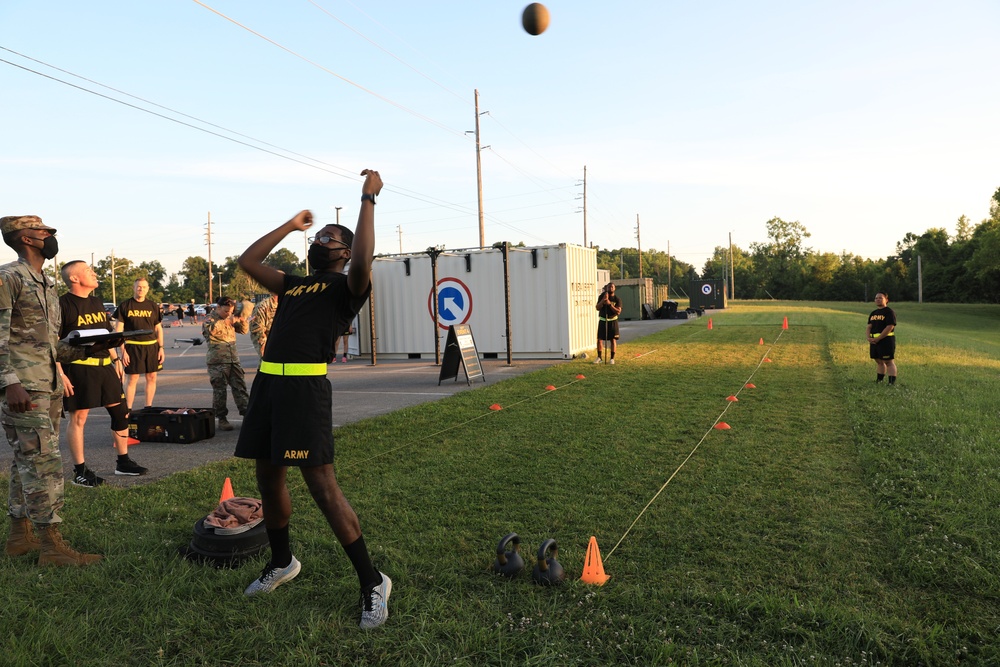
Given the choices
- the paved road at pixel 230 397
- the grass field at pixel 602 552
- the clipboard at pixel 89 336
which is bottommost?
the grass field at pixel 602 552

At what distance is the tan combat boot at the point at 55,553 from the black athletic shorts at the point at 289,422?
1720 mm

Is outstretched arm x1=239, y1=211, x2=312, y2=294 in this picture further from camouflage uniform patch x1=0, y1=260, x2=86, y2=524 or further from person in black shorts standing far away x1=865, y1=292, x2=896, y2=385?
person in black shorts standing far away x1=865, y1=292, x2=896, y2=385

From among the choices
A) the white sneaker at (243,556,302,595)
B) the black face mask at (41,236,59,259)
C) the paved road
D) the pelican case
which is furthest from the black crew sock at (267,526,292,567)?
the pelican case

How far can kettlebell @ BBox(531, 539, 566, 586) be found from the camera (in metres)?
3.56

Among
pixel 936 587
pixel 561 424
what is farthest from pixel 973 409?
pixel 936 587

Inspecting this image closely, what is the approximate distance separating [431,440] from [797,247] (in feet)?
397

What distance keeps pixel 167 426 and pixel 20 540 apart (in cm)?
384

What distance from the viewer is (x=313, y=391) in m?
3.17

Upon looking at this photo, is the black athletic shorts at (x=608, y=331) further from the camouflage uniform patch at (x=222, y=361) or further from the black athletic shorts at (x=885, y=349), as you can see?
the camouflage uniform patch at (x=222, y=361)

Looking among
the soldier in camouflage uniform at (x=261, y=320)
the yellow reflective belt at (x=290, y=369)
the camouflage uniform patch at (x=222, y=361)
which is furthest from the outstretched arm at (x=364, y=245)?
the soldier in camouflage uniform at (x=261, y=320)

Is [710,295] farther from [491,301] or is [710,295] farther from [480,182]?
[491,301]

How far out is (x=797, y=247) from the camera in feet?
376

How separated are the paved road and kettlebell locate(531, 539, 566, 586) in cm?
432

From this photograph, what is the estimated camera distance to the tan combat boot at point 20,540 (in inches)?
162
